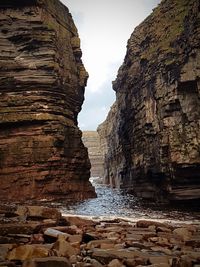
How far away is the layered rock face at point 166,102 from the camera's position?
31.9 m

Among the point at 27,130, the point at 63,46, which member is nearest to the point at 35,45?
the point at 63,46

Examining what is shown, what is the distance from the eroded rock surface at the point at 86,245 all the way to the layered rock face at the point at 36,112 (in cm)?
1615

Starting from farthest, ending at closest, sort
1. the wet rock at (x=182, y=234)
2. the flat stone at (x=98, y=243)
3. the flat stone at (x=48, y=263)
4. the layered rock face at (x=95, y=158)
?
the layered rock face at (x=95, y=158), the wet rock at (x=182, y=234), the flat stone at (x=98, y=243), the flat stone at (x=48, y=263)

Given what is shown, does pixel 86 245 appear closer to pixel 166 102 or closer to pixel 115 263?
pixel 115 263

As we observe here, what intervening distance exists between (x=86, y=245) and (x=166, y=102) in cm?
2453

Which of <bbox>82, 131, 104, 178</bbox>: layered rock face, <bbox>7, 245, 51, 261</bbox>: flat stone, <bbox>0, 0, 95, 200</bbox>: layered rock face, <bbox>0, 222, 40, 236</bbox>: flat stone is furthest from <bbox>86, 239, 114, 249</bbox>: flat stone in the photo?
<bbox>82, 131, 104, 178</bbox>: layered rock face

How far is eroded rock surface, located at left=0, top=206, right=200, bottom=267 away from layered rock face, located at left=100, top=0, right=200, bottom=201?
15.9 metres

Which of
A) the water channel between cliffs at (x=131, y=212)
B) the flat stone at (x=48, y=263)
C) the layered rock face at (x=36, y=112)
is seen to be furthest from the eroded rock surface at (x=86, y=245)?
the layered rock face at (x=36, y=112)

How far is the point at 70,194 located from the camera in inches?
1398

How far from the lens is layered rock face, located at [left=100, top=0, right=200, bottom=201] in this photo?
105 feet

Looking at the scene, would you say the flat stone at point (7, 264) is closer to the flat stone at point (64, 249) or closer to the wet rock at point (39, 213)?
the flat stone at point (64, 249)

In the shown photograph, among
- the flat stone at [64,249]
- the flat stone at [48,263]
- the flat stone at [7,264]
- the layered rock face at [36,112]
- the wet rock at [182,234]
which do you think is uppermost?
the layered rock face at [36,112]

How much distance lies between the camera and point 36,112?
34938mm

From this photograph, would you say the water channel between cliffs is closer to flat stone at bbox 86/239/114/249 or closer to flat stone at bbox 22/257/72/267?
flat stone at bbox 86/239/114/249
